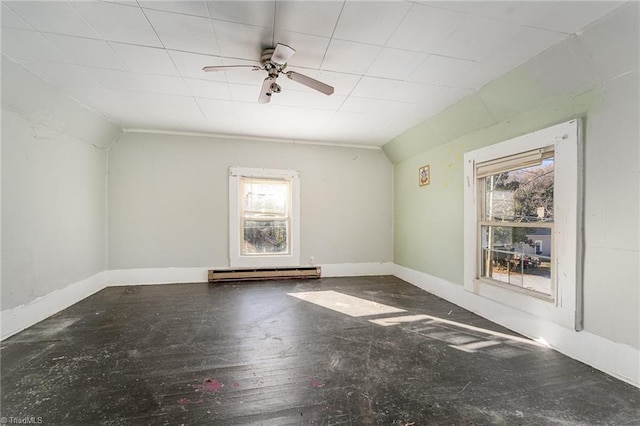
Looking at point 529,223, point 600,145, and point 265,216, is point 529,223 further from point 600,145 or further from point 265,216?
point 265,216

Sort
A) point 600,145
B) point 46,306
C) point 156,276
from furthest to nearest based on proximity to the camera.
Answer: point 156,276
point 46,306
point 600,145

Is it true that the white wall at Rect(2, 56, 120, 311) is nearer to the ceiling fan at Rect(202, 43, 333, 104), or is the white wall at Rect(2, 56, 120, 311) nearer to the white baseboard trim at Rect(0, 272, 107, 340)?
the white baseboard trim at Rect(0, 272, 107, 340)

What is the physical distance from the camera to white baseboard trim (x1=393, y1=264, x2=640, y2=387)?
201 centimetres

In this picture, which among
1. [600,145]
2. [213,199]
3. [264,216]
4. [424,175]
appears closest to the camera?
[600,145]

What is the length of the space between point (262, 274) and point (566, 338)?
4.20 m

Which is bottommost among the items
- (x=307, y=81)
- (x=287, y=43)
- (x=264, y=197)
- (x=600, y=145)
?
(x=264, y=197)

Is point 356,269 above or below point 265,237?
below

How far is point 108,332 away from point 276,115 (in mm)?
3257

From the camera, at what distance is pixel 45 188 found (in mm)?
3164

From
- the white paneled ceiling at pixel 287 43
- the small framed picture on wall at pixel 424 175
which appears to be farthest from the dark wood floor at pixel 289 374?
the white paneled ceiling at pixel 287 43

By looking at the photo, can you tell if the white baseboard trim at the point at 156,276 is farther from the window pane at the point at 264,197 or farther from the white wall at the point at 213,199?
the window pane at the point at 264,197

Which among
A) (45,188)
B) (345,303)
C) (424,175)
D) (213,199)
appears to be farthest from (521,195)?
(45,188)

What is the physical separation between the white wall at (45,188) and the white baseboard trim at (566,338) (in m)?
5.15

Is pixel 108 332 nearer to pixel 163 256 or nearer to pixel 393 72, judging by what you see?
pixel 163 256
